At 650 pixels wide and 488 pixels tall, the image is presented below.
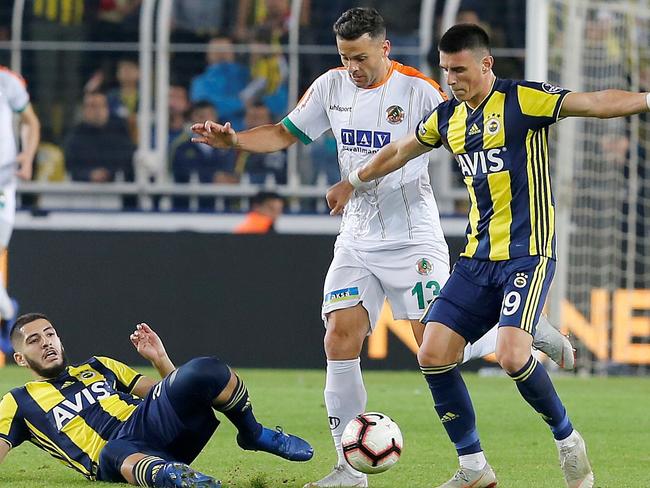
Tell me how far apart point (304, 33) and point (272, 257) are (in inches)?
163

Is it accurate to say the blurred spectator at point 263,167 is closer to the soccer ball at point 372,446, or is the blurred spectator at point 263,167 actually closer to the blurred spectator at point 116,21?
the blurred spectator at point 116,21

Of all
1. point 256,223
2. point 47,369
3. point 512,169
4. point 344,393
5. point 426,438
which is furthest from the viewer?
point 256,223

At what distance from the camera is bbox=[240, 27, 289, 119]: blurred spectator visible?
51.9 ft

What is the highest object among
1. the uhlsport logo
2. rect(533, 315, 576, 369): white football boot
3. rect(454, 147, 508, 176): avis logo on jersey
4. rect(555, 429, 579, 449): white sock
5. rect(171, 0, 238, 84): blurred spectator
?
rect(171, 0, 238, 84): blurred spectator

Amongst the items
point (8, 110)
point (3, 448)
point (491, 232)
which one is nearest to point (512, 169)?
point (491, 232)

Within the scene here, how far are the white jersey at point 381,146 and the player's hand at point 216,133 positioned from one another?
1.80ft

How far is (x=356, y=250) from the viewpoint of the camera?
6508 mm

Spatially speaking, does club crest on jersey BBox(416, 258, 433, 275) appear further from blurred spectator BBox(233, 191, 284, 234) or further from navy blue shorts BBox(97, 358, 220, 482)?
blurred spectator BBox(233, 191, 284, 234)

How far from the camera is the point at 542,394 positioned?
17.9 ft

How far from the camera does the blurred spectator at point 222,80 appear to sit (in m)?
15.9

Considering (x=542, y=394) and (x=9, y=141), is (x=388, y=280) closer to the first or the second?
(x=542, y=394)

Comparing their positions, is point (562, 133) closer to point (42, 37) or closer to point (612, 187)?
point (612, 187)

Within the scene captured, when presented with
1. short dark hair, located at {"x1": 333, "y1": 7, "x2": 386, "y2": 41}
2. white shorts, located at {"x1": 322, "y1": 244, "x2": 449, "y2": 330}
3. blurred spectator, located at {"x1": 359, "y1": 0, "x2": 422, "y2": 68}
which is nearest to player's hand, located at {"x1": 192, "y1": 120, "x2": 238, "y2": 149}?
short dark hair, located at {"x1": 333, "y1": 7, "x2": 386, "y2": 41}

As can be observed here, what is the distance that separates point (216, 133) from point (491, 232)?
1.44m
